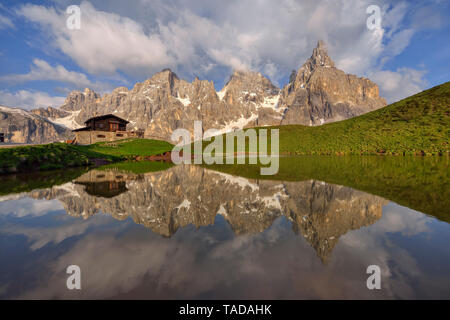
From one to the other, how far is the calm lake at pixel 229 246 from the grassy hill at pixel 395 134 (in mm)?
37527

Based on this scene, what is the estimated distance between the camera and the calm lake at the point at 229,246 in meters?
2.64

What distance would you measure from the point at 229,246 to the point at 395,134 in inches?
2002

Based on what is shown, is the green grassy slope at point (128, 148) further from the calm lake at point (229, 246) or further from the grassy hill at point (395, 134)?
the grassy hill at point (395, 134)

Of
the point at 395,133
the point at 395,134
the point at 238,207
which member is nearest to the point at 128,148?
the point at 238,207

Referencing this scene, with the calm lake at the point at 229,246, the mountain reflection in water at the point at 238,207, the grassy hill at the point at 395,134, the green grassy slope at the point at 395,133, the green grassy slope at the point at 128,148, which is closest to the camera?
the calm lake at the point at 229,246

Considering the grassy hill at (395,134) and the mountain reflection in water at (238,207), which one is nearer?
the mountain reflection in water at (238,207)

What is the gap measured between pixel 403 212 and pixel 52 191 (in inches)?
526

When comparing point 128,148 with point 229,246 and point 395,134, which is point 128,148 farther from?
point 395,134

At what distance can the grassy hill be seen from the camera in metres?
34.3

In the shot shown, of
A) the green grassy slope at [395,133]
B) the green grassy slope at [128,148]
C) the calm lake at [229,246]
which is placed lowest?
the calm lake at [229,246]

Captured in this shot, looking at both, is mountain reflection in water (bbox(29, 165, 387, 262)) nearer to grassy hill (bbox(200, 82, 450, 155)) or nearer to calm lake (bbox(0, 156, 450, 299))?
calm lake (bbox(0, 156, 450, 299))

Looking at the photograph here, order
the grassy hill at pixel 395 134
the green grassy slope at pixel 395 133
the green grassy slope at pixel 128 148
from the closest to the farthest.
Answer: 1. the green grassy slope at pixel 128 148
2. the grassy hill at pixel 395 134
3. the green grassy slope at pixel 395 133

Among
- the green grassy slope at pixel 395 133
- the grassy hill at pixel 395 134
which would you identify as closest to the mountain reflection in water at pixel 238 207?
the grassy hill at pixel 395 134

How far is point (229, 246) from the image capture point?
399 centimetres
